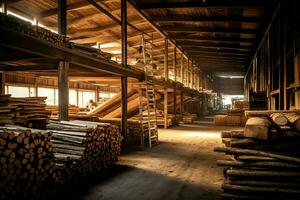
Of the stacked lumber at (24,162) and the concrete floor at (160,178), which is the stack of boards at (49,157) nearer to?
the stacked lumber at (24,162)

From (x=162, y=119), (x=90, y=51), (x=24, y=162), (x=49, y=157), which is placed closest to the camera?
(x=24, y=162)

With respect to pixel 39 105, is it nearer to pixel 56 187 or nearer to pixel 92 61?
pixel 92 61

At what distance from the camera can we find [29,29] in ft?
19.7

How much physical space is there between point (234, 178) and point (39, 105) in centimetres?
616

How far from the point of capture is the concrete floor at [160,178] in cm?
565

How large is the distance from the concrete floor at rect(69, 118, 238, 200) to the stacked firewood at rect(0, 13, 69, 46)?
3.71 m

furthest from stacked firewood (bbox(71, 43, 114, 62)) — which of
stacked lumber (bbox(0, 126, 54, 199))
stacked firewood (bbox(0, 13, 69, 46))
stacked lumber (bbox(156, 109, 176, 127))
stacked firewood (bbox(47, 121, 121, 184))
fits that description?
stacked lumber (bbox(156, 109, 176, 127))

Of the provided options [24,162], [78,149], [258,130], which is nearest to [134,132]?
[78,149]

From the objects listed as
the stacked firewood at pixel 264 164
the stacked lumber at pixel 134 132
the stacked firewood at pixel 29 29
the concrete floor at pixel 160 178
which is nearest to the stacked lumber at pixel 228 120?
the stacked lumber at pixel 134 132

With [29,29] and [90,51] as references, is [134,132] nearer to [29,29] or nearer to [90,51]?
[90,51]

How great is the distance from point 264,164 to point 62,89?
215 inches

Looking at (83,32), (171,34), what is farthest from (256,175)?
(171,34)

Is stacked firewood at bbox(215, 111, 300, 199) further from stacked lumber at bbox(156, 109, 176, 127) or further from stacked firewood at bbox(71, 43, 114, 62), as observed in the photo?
stacked lumber at bbox(156, 109, 176, 127)

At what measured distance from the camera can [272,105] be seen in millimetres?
13320
